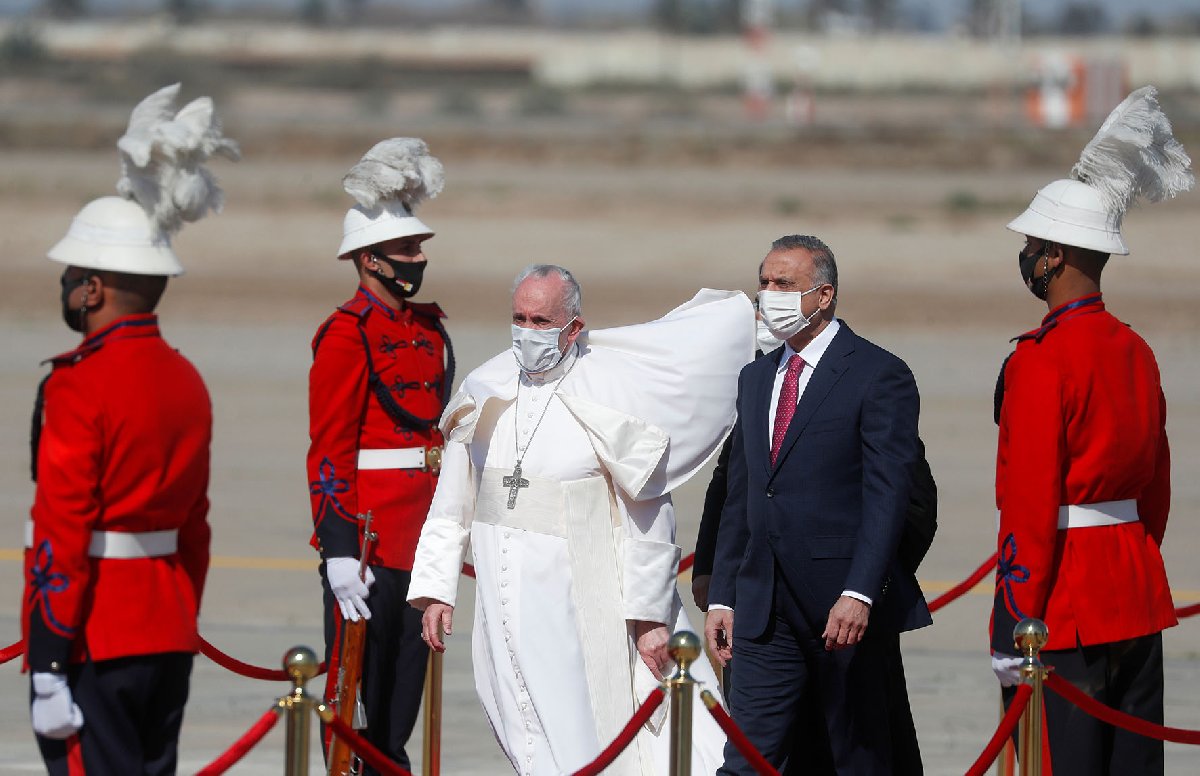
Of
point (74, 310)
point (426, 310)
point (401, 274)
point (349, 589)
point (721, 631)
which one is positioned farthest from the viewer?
point (426, 310)

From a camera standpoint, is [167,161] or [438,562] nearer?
[167,161]

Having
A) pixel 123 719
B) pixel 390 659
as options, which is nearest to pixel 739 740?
pixel 123 719

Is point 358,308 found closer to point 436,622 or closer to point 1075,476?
point 436,622

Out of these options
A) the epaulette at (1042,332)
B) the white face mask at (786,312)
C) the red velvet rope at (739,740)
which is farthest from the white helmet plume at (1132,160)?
the red velvet rope at (739,740)

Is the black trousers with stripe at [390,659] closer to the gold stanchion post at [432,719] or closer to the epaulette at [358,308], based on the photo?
the gold stanchion post at [432,719]

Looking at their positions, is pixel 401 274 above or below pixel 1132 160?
below

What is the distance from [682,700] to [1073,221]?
1875 millimetres

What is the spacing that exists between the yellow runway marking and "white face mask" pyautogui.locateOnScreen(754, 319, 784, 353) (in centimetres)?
454

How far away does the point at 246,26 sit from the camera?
96.9 metres

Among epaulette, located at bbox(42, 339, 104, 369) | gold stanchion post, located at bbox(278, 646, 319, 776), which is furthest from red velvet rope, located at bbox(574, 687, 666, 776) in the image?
epaulette, located at bbox(42, 339, 104, 369)

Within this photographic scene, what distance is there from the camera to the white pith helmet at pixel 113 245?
16.5 feet

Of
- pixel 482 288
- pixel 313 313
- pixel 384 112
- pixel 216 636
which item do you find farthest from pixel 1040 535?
pixel 384 112

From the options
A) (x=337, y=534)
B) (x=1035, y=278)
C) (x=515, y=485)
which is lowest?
(x=337, y=534)

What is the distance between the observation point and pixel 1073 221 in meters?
5.96
